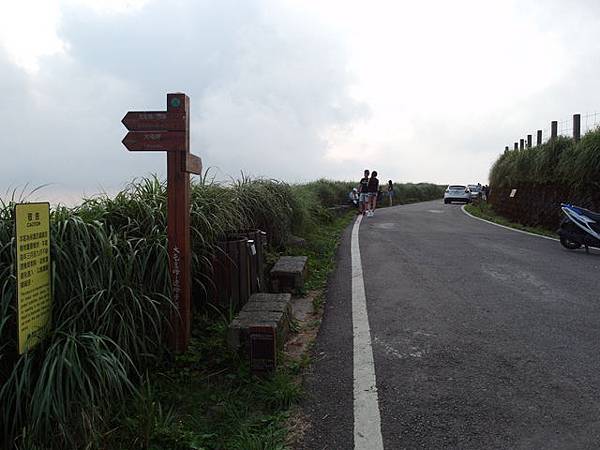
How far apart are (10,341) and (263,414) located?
178cm

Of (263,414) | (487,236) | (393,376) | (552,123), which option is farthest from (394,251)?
(552,123)

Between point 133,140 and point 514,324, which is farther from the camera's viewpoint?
point 514,324

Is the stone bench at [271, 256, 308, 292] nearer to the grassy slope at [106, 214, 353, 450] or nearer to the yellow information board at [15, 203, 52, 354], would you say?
the grassy slope at [106, 214, 353, 450]

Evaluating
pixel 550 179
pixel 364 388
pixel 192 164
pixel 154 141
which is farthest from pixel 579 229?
pixel 154 141

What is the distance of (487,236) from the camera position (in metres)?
13.0

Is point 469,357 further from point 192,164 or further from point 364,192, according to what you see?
point 364,192

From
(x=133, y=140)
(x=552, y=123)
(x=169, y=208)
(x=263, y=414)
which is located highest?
(x=552, y=123)

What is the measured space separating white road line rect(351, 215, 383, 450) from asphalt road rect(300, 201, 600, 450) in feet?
0.18

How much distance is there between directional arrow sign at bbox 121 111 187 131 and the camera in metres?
4.41

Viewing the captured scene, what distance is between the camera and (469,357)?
4.55 m

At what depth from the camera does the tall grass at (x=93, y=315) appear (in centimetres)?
328

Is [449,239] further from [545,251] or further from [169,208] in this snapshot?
[169,208]

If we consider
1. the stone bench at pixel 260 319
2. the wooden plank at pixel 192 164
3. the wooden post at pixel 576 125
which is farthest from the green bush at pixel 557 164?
the wooden plank at pixel 192 164

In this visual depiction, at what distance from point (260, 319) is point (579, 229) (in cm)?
826
